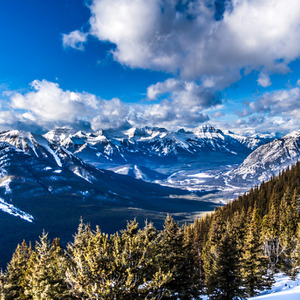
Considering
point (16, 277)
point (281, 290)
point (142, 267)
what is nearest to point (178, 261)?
point (142, 267)

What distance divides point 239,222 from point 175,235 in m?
37.2

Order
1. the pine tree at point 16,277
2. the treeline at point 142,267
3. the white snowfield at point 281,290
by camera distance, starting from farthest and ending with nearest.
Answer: the pine tree at point 16,277 → the white snowfield at point 281,290 → the treeline at point 142,267

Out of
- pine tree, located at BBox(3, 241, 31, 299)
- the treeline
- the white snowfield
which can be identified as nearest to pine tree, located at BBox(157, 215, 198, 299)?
the treeline

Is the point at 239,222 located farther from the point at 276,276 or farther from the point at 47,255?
the point at 47,255

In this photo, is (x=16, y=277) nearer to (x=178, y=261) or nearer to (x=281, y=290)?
(x=178, y=261)

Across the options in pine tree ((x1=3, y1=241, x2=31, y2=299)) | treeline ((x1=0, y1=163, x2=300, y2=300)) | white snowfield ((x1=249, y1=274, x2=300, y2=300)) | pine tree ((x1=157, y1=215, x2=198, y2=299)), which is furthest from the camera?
pine tree ((x1=3, y1=241, x2=31, y2=299))

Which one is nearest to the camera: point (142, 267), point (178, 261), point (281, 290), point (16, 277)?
point (142, 267)

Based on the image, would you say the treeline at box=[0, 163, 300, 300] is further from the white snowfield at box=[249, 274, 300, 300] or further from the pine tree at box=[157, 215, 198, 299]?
the white snowfield at box=[249, 274, 300, 300]

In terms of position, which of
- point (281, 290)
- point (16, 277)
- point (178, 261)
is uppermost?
point (178, 261)

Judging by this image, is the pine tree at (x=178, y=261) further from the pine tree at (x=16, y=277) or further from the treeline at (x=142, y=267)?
the pine tree at (x=16, y=277)

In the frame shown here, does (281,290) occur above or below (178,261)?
below

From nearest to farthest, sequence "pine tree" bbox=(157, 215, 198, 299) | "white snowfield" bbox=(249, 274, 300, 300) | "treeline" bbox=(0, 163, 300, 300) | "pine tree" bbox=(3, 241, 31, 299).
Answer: "treeline" bbox=(0, 163, 300, 300), "pine tree" bbox=(157, 215, 198, 299), "white snowfield" bbox=(249, 274, 300, 300), "pine tree" bbox=(3, 241, 31, 299)

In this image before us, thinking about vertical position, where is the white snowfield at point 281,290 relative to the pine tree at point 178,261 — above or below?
below

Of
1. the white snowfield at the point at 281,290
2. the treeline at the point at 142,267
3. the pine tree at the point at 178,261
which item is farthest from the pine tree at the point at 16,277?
the white snowfield at the point at 281,290
